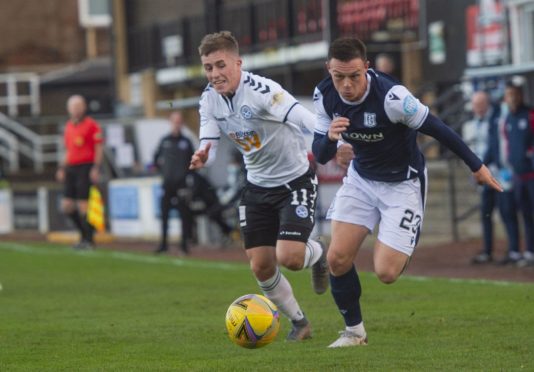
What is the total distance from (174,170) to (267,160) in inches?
453

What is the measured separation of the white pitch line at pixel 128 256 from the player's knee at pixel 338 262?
9.10 metres

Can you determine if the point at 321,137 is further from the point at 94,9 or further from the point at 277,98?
the point at 94,9

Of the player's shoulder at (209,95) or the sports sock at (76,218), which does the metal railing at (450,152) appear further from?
the player's shoulder at (209,95)

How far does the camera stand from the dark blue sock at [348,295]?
376 inches

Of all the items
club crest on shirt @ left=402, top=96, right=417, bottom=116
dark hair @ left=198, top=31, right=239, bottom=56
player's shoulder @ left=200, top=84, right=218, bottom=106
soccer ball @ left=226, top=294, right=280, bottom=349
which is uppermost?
dark hair @ left=198, top=31, right=239, bottom=56

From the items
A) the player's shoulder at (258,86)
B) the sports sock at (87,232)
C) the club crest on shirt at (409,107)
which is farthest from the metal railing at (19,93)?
the club crest on shirt at (409,107)

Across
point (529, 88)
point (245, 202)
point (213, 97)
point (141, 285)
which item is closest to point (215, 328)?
point (245, 202)

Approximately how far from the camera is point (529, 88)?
22.2 metres

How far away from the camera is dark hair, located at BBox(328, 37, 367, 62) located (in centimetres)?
895

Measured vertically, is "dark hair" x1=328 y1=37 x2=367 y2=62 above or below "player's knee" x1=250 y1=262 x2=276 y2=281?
above

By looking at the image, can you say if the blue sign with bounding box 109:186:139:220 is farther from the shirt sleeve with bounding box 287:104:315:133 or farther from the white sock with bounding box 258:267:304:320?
the shirt sleeve with bounding box 287:104:315:133

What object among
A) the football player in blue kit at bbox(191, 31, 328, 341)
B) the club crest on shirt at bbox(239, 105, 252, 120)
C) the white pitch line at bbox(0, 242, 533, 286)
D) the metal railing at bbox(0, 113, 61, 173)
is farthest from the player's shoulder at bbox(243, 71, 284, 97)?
the metal railing at bbox(0, 113, 61, 173)

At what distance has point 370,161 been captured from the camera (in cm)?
945

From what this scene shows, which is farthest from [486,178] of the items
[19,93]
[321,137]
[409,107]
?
[19,93]
